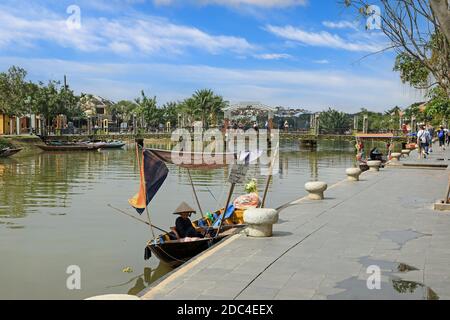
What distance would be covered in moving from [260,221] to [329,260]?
6.42 feet

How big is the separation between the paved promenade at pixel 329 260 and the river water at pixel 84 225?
9.16ft

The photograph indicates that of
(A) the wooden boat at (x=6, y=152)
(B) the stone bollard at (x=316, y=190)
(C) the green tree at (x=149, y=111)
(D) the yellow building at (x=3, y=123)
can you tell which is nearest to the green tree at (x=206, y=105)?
(C) the green tree at (x=149, y=111)

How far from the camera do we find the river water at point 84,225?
10234mm

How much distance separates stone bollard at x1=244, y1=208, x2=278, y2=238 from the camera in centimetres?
968

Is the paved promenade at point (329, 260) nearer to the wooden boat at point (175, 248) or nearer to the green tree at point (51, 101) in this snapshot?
the wooden boat at point (175, 248)

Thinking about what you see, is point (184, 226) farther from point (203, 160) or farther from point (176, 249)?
point (203, 160)

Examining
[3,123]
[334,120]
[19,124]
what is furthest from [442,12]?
[334,120]

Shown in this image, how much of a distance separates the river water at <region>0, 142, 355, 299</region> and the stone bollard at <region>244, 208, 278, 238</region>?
7.16ft

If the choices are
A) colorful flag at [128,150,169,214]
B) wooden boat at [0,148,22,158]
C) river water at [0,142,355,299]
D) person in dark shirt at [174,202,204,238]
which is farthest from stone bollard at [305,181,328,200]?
wooden boat at [0,148,22,158]
